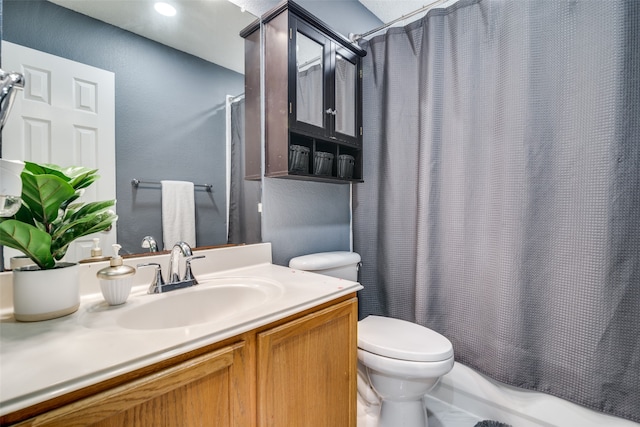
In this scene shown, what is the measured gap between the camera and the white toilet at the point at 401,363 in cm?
110

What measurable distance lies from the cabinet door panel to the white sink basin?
0.14 meters

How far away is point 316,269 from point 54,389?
1012mm

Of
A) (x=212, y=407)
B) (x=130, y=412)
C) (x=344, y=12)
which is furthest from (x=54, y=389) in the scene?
(x=344, y=12)

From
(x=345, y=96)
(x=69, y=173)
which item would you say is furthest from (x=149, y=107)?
(x=345, y=96)

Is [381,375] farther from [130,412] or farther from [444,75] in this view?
[444,75]

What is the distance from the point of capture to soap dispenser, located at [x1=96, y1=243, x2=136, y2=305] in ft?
2.53

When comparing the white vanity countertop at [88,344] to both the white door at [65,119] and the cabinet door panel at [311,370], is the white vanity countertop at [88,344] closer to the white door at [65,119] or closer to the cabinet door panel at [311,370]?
the cabinet door panel at [311,370]

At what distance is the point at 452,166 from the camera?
1428mm

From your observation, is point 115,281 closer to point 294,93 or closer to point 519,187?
point 294,93

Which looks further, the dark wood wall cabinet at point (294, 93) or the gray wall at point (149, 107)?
the dark wood wall cabinet at point (294, 93)

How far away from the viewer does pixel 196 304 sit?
0.96 m

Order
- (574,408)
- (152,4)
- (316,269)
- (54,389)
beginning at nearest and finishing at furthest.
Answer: (54,389) < (152,4) < (574,408) < (316,269)

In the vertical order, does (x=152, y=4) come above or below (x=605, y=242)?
above

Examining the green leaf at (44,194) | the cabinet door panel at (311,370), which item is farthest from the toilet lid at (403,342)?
the green leaf at (44,194)
